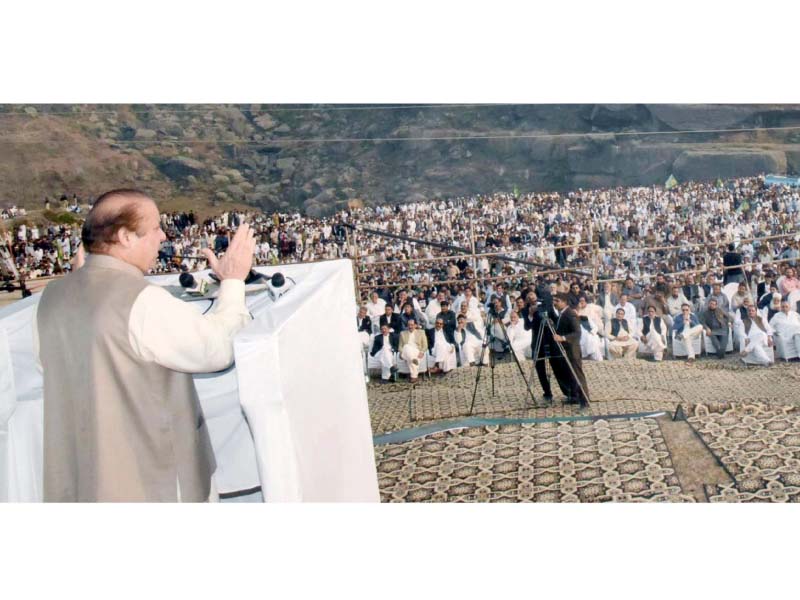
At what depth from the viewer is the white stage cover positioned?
1.61 meters

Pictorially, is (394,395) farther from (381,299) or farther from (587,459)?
(587,459)

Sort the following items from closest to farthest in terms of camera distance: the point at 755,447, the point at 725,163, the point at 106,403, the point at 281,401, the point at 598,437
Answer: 1. the point at 281,401
2. the point at 106,403
3. the point at 755,447
4. the point at 598,437
5. the point at 725,163

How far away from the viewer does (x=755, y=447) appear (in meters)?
3.87

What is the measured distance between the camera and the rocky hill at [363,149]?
13.9 feet

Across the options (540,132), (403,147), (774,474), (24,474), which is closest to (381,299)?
(403,147)

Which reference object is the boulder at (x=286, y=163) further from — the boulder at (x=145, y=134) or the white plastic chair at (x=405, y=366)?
the white plastic chair at (x=405, y=366)

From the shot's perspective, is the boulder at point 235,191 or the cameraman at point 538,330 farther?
the cameraman at point 538,330

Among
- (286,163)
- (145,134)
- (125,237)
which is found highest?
(145,134)

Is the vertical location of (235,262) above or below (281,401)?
above

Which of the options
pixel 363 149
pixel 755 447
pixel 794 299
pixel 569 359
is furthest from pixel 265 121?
pixel 794 299

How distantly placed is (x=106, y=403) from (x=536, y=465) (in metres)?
2.41

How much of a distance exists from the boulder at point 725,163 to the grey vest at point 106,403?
3500 millimetres

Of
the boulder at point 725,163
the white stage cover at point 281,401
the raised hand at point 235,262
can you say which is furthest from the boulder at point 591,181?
the raised hand at point 235,262

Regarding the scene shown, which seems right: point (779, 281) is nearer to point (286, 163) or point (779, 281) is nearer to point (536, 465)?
point (536, 465)
